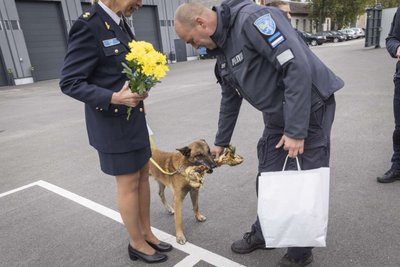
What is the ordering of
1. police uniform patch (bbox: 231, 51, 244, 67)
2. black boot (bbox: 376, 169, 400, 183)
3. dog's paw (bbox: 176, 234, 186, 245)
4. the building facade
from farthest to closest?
1. the building facade
2. black boot (bbox: 376, 169, 400, 183)
3. dog's paw (bbox: 176, 234, 186, 245)
4. police uniform patch (bbox: 231, 51, 244, 67)

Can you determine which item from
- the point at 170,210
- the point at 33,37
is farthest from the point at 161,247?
the point at 33,37

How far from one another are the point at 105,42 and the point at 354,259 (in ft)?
8.03

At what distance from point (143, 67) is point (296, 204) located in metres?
1.24

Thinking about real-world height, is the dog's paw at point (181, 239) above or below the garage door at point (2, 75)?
above

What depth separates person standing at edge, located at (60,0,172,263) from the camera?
208 centimetres

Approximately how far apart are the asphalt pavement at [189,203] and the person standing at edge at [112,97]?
0.58 metres

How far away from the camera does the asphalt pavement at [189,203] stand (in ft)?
9.07

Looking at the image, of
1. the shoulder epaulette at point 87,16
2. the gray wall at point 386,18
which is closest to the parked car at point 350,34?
the gray wall at point 386,18

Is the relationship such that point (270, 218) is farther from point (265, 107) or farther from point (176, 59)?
point (176, 59)

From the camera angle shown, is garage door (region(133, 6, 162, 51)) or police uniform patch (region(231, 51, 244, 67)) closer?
police uniform patch (region(231, 51, 244, 67))

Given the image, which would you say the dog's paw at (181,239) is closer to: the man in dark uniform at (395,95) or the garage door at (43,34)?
the man in dark uniform at (395,95)

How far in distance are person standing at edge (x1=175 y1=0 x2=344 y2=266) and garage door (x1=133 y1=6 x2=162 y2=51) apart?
27117 millimetres

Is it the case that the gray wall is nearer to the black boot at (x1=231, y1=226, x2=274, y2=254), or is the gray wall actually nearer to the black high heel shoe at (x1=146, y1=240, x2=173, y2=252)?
the black boot at (x1=231, y1=226, x2=274, y2=254)

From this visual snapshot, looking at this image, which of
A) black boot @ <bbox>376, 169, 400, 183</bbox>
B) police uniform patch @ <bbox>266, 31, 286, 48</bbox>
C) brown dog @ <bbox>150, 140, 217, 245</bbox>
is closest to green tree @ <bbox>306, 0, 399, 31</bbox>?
black boot @ <bbox>376, 169, 400, 183</bbox>
